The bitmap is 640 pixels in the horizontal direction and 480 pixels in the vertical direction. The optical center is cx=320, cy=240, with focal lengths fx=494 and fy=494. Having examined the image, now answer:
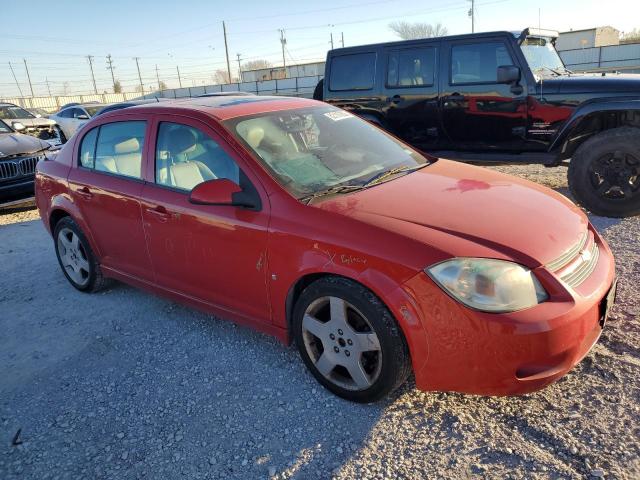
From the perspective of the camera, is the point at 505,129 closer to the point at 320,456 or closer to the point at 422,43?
the point at 422,43

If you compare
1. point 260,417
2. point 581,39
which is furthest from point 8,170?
point 581,39

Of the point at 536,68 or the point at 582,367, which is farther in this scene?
A: the point at 536,68

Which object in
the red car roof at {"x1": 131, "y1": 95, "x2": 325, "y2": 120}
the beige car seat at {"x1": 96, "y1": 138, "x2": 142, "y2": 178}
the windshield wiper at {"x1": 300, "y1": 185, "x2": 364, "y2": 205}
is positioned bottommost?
the windshield wiper at {"x1": 300, "y1": 185, "x2": 364, "y2": 205}

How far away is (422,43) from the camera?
6984mm

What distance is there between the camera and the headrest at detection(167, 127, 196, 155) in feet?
10.9

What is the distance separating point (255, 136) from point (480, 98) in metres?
4.34

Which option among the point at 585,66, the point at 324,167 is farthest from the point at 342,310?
the point at 585,66

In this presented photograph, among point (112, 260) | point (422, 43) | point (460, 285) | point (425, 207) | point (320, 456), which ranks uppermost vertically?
point (422, 43)

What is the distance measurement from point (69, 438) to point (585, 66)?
119ft

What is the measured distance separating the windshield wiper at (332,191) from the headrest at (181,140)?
38.7 inches

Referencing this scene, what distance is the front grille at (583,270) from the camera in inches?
95.1

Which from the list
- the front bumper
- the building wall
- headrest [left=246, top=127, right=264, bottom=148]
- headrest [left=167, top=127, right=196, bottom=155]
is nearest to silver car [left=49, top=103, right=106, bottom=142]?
headrest [left=167, top=127, right=196, bottom=155]

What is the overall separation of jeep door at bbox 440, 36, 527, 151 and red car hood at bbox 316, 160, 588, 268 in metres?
3.33

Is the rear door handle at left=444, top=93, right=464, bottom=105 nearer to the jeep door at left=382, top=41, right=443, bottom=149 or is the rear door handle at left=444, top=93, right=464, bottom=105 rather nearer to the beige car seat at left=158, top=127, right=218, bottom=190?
the jeep door at left=382, top=41, right=443, bottom=149
